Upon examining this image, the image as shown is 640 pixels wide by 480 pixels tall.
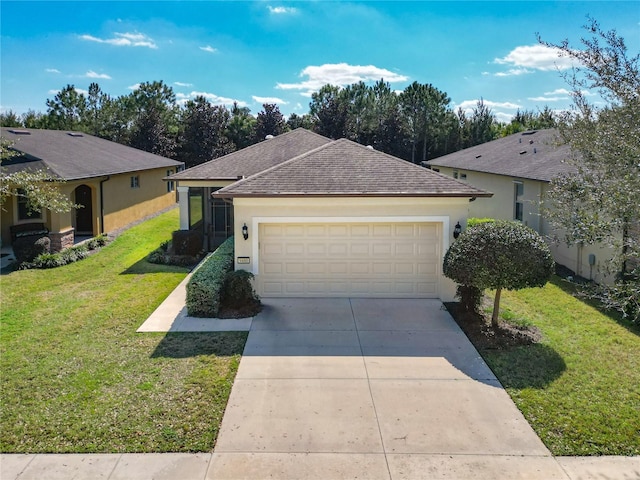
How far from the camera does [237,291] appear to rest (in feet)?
37.5

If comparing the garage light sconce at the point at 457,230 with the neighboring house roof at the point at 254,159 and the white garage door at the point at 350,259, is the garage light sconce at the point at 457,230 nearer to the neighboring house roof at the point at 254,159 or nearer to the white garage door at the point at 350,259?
the white garage door at the point at 350,259

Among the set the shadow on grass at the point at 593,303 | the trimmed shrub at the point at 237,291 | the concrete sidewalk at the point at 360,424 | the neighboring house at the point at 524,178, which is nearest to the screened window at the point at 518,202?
the neighboring house at the point at 524,178

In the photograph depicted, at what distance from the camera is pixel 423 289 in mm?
12273

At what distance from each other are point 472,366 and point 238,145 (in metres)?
38.4

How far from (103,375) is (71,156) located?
51.0 ft

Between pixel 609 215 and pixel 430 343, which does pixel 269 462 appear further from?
pixel 609 215

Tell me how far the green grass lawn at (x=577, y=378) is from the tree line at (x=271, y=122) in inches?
1286

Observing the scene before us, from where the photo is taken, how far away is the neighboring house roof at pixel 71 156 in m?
17.3

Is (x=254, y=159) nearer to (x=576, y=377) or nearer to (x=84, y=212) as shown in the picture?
(x=84, y=212)

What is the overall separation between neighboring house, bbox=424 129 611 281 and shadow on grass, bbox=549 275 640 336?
666 millimetres

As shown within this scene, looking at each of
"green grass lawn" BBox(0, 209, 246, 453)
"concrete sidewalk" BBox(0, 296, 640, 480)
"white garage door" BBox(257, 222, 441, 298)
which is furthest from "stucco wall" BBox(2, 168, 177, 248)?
"concrete sidewalk" BBox(0, 296, 640, 480)

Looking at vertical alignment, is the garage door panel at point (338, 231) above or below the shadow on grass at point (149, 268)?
above

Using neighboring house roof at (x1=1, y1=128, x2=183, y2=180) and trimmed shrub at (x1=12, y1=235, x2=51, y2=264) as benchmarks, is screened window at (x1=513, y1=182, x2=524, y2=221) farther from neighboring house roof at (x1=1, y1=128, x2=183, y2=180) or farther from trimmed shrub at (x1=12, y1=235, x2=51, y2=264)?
trimmed shrub at (x1=12, y1=235, x2=51, y2=264)

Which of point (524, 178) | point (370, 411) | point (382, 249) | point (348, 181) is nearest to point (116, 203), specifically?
point (348, 181)
